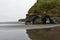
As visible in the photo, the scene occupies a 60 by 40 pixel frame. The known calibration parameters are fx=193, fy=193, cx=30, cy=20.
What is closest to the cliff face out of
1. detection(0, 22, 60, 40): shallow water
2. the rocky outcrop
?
the rocky outcrop

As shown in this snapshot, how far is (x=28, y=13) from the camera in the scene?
19469mm

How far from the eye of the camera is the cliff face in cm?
1794

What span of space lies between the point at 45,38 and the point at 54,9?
32.4ft

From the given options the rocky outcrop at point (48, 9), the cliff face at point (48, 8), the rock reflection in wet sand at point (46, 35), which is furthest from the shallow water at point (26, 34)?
the cliff face at point (48, 8)

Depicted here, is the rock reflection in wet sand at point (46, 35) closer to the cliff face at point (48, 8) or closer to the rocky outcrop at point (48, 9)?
the rocky outcrop at point (48, 9)

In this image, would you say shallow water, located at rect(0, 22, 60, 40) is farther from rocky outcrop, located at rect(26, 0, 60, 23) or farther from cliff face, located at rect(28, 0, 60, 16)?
cliff face, located at rect(28, 0, 60, 16)

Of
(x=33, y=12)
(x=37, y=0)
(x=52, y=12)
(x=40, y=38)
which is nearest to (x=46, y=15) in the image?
(x=52, y=12)

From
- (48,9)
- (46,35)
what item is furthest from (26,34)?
(48,9)

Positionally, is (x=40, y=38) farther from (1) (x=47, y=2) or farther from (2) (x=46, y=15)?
(1) (x=47, y=2)

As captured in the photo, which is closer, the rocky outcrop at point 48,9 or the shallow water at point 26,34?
the shallow water at point 26,34

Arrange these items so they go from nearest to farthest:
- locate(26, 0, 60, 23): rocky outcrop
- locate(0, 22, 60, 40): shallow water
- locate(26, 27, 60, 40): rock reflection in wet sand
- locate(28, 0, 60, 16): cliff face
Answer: locate(26, 27, 60, 40): rock reflection in wet sand → locate(0, 22, 60, 40): shallow water → locate(26, 0, 60, 23): rocky outcrop → locate(28, 0, 60, 16): cliff face

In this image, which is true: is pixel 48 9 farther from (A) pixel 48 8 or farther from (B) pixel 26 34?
(B) pixel 26 34

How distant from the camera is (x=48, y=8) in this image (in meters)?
18.4

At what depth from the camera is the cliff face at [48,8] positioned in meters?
17.9
